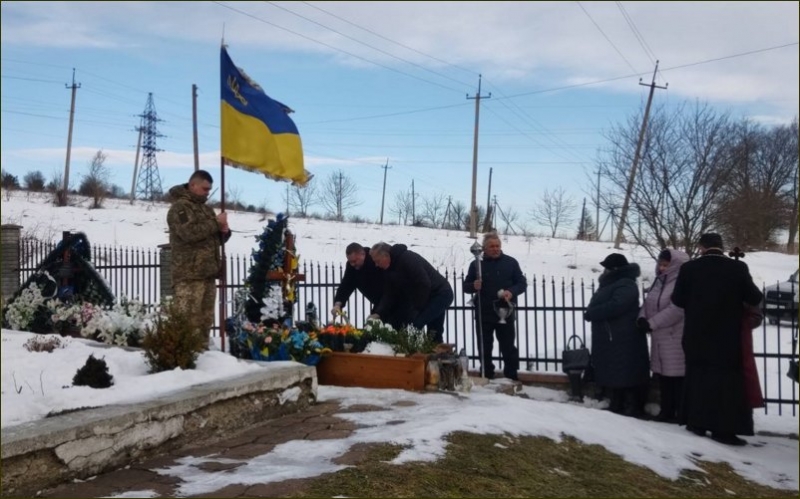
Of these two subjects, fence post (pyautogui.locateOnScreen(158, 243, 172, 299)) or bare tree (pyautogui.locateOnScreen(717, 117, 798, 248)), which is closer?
fence post (pyautogui.locateOnScreen(158, 243, 172, 299))

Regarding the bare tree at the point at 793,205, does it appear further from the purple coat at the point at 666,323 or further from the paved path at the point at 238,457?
the paved path at the point at 238,457

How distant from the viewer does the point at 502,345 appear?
8664 mm

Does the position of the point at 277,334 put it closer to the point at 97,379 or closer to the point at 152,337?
the point at 152,337

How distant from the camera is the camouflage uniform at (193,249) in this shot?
20.9ft

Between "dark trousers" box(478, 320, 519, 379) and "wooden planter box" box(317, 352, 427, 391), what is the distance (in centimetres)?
193

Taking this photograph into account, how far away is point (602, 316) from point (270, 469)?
434 cm

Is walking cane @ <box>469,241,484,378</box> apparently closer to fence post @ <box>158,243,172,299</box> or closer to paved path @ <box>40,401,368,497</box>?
paved path @ <box>40,401,368,497</box>

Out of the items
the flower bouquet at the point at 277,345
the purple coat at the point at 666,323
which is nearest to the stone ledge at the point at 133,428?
the flower bouquet at the point at 277,345

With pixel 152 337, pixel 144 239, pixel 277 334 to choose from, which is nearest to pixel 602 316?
pixel 277 334

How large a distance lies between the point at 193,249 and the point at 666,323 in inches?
175

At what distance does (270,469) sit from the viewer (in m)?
4.18

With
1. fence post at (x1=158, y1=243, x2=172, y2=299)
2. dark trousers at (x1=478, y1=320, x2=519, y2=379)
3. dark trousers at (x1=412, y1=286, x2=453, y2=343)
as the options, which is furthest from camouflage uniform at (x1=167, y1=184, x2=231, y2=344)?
fence post at (x1=158, y1=243, x2=172, y2=299)

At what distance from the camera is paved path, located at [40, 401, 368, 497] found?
12.3ft

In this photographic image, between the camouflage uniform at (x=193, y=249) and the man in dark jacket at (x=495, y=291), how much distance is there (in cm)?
324
